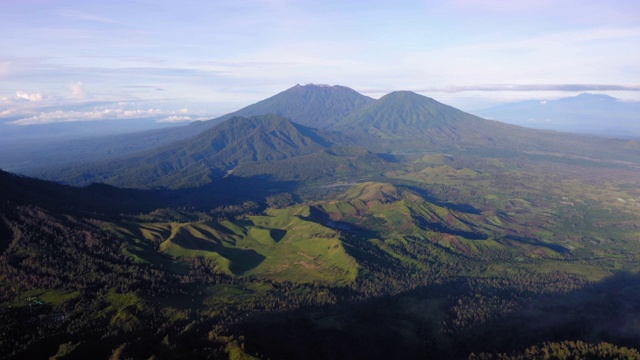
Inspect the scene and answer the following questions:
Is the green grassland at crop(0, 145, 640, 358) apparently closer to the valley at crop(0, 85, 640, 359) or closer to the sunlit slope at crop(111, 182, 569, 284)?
the valley at crop(0, 85, 640, 359)

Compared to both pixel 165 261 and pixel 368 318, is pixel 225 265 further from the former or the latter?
pixel 368 318

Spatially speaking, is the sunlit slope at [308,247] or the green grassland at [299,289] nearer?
the green grassland at [299,289]

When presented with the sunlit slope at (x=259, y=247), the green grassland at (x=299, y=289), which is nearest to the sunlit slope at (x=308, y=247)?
the sunlit slope at (x=259, y=247)

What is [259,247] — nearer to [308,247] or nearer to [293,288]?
[308,247]

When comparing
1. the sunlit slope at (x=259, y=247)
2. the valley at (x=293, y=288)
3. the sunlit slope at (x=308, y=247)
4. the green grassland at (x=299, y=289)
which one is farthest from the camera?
the sunlit slope at (x=308, y=247)

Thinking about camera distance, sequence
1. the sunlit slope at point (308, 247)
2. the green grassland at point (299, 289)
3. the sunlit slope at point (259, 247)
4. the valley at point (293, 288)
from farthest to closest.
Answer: the sunlit slope at point (308, 247), the sunlit slope at point (259, 247), the green grassland at point (299, 289), the valley at point (293, 288)

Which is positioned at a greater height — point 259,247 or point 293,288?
point 259,247

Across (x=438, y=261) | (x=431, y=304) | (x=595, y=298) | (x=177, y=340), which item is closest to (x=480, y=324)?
(x=431, y=304)

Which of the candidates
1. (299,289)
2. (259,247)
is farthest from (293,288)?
(259,247)

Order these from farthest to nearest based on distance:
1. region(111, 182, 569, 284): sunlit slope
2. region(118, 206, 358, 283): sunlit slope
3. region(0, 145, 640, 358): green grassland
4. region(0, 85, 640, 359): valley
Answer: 1. region(111, 182, 569, 284): sunlit slope
2. region(118, 206, 358, 283): sunlit slope
3. region(0, 145, 640, 358): green grassland
4. region(0, 85, 640, 359): valley

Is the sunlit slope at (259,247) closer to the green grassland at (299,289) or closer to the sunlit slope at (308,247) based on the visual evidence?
the sunlit slope at (308,247)

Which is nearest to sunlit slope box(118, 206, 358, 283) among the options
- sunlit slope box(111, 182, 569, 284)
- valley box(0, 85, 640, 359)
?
sunlit slope box(111, 182, 569, 284)
